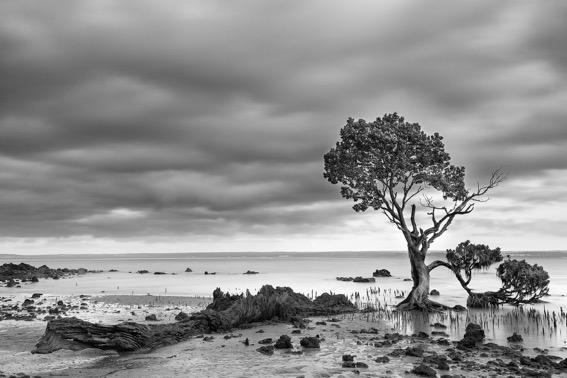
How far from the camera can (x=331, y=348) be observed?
2208 centimetres

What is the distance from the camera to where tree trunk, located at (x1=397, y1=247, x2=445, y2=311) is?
3641 cm

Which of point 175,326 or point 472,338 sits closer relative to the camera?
point 472,338

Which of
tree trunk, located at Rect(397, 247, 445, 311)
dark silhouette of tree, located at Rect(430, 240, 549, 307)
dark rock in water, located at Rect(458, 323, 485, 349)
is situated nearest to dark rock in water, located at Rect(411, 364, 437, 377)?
dark rock in water, located at Rect(458, 323, 485, 349)

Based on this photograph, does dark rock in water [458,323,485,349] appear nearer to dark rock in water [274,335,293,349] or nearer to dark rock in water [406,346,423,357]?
dark rock in water [406,346,423,357]

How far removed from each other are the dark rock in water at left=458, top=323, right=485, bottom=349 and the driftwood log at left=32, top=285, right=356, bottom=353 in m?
10.2

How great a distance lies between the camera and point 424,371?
17.1 m

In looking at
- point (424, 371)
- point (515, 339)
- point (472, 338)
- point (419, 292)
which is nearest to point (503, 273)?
point (419, 292)

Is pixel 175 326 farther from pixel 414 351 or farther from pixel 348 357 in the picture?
pixel 414 351

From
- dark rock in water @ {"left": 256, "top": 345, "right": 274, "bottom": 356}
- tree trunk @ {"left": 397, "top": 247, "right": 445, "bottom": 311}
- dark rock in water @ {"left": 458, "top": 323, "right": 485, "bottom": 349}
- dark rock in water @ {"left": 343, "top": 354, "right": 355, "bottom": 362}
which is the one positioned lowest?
dark rock in water @ {"left": 256, "top": 345, "right": 274, "bottom": 356}

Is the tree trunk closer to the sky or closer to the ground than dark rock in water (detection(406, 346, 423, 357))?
Answer: closer to the sky

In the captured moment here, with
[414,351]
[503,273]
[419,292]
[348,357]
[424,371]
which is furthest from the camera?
[503,273]

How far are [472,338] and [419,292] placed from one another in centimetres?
1471

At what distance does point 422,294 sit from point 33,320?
2841 cm

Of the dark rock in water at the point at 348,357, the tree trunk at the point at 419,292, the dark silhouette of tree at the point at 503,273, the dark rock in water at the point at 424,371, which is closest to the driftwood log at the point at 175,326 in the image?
the tree trunk at the point at 419,292
